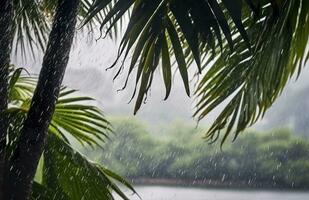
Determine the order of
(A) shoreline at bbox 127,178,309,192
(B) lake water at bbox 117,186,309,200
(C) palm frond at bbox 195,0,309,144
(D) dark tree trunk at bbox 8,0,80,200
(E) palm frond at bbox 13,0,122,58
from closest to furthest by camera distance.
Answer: (C) palm frond at bbox 195,0,309,144 → (D) dark tree trunk at bbox 8,0,80,200 → (E) palm frond at bbox 13,0,122,58 → (B) lake water at bbox 117,186,309,200 → (A) shoreline at bbox 127,178,309,192

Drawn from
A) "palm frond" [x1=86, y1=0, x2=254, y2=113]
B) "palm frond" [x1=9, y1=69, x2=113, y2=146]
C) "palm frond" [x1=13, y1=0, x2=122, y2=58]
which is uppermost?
"palm frond" [x1=13, y1=0, x2=122, y2=58]

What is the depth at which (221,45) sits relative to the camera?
828mm

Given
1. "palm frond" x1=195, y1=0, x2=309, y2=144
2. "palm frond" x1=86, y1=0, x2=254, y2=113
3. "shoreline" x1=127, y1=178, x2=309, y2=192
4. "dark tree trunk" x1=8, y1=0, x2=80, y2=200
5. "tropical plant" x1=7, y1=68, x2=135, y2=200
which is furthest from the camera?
"shoreline" x1=127, y1=178, x2=309, y2=192

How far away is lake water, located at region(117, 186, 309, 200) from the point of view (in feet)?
13.2

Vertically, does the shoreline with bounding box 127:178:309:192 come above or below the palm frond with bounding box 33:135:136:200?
below

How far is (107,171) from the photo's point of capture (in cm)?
191

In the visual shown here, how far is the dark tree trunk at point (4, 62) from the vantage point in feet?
4.74

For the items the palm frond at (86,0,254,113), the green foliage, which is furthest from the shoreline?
the palm frond at (86,0,254,113)

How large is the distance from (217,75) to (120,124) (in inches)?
127

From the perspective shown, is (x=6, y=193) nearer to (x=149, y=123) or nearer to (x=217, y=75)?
(x=217, y=75)

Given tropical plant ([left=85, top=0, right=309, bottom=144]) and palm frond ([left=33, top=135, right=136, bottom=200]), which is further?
palm frond ([left=33, top=135, right=136, bottom=200])

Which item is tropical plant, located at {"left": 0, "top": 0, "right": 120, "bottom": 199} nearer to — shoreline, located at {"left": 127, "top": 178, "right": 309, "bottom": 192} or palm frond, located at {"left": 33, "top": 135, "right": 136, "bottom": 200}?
palm frond, located at {"left": 33, "top": 135, "right": 136, "bottom": 200}

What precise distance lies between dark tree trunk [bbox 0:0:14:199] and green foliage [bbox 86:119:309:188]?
8.33ft

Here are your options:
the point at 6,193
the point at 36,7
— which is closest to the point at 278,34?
the point at 6,193
